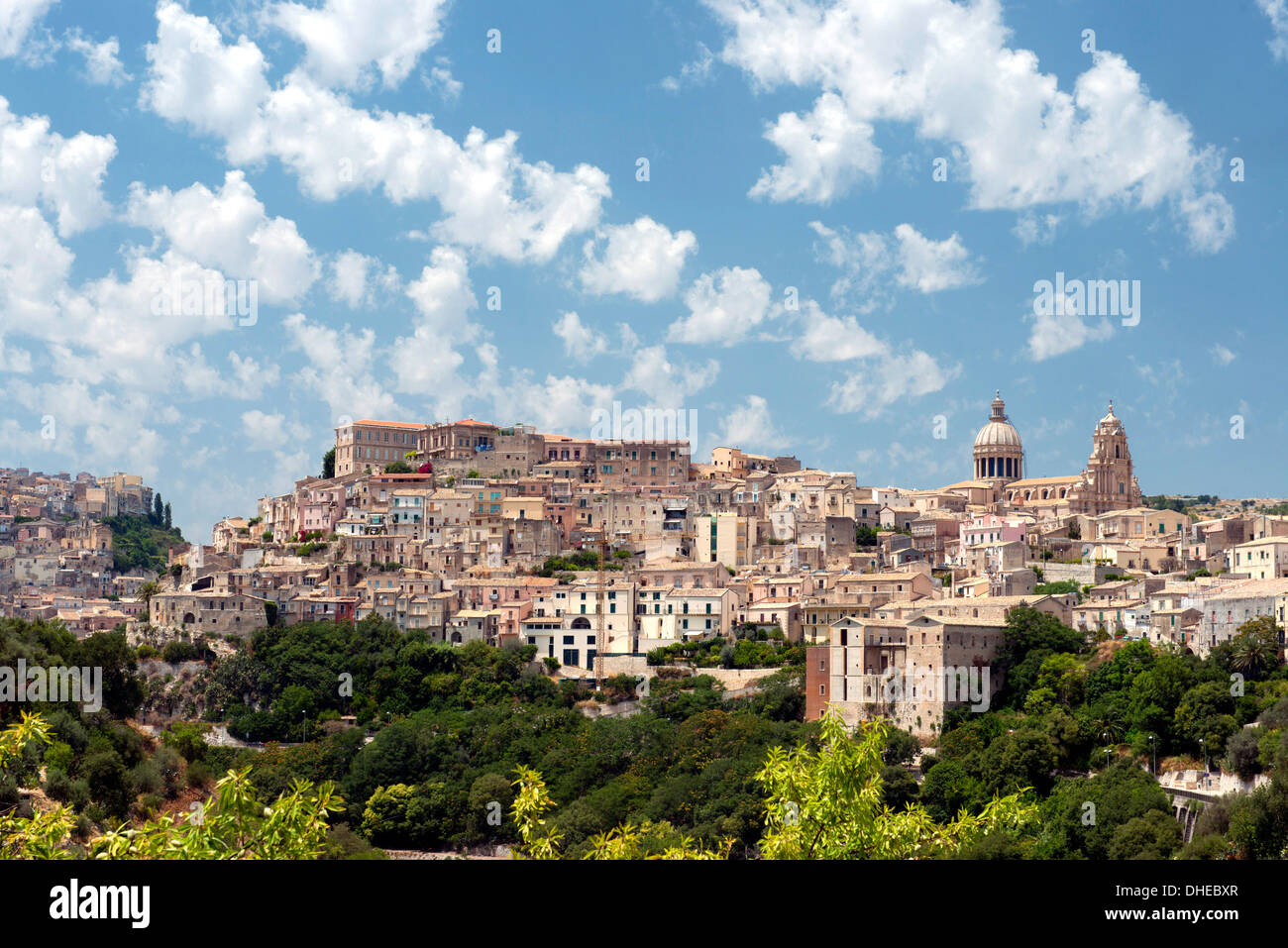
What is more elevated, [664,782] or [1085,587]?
[1085,587]

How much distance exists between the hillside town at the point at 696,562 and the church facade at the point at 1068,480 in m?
0.15

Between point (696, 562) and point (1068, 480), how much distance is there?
23627 millimetres

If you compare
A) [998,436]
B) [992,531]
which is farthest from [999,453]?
[992,531]

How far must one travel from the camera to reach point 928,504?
250ft

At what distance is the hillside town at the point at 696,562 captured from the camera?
159 ft

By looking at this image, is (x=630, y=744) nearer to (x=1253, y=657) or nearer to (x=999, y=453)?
(x=1253, y=657)

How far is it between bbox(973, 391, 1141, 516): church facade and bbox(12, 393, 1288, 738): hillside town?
15cm

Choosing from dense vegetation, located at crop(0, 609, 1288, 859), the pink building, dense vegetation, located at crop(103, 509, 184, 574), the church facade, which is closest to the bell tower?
the church facade

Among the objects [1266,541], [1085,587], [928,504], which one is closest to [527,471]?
[928,504]

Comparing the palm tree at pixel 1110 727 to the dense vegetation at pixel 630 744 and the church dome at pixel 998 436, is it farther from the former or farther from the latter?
the church dome at pixel 998 436

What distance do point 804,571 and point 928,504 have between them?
16.0 meters

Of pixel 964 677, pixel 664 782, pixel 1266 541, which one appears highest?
pixel 1266 541

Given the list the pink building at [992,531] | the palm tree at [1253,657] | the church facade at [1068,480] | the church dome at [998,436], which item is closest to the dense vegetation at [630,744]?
the palm tree at [1253,657]
